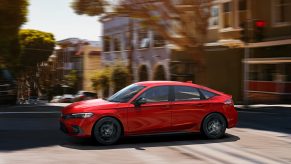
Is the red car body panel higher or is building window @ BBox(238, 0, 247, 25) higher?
building window @ BBox(238, 0, 247, 25)

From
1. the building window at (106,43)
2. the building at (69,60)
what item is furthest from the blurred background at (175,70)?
the building at (69,60)

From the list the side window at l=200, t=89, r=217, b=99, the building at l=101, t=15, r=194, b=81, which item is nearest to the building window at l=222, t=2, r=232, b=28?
the building at l=101, t=15, r=194, b=81

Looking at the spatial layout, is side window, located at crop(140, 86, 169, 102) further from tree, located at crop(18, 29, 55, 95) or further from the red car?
tree, located at crop(18, 29, 55, 95)

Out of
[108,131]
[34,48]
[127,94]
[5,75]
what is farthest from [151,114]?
[34,48]

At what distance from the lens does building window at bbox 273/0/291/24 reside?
26.3 m

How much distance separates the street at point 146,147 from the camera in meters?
9.34

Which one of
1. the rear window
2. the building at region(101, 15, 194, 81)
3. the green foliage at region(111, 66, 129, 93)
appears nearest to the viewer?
the rear window

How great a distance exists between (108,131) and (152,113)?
108cm

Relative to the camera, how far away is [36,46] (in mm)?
53688

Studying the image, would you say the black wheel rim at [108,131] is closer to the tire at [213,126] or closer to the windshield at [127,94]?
the windshield at [127,94]

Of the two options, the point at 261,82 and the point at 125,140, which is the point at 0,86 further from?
the point at 261,82

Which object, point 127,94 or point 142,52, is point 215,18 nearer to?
point 142,52

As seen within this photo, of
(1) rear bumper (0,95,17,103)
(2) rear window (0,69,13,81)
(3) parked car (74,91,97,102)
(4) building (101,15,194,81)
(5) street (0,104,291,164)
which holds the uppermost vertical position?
(4) building (101,15,194,81)

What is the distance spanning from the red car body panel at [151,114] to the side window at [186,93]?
0.10 metres
